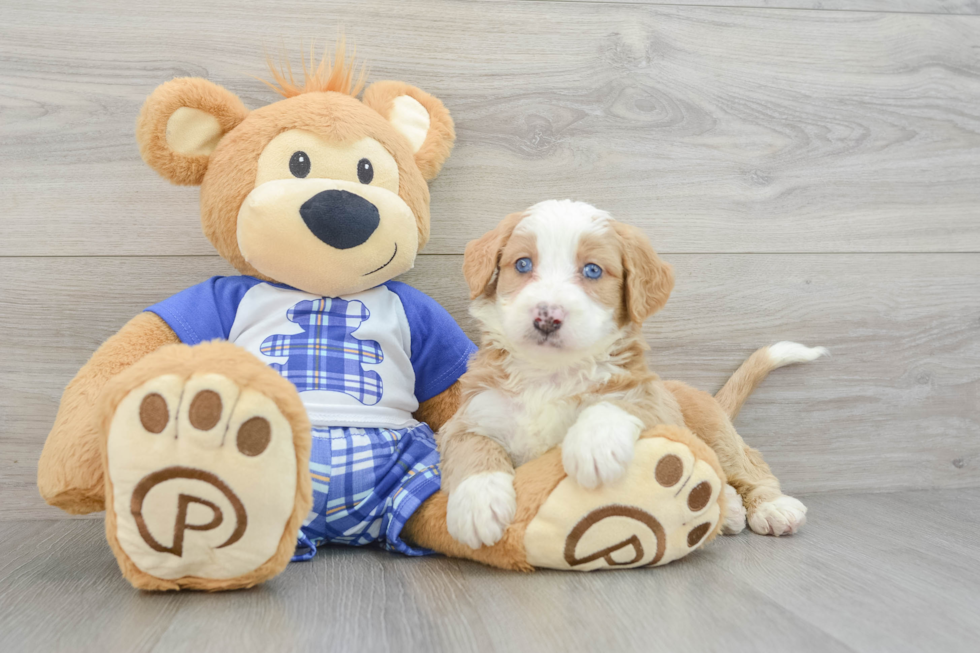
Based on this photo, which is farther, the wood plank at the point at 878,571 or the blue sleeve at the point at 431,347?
the blue sleeve at the point at 431,347

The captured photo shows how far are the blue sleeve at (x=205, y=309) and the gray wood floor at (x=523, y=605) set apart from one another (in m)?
0.35

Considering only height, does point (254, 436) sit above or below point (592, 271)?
below

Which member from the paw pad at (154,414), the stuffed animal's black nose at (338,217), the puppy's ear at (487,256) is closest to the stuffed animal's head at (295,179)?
the stuffed animal's black nose at (338,217)

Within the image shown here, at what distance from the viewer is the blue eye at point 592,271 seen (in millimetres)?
955

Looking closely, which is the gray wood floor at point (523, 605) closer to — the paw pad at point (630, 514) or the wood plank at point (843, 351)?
the paw pad at point (630, 514)

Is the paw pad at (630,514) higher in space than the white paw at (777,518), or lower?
higher

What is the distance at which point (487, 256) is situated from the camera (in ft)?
3.30

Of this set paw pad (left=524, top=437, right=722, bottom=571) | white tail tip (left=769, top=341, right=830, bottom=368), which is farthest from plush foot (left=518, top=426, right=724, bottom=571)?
white tail tip (left=769, top=341, right=830, bottom=368)

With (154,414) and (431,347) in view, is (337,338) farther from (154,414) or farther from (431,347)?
(154,414)

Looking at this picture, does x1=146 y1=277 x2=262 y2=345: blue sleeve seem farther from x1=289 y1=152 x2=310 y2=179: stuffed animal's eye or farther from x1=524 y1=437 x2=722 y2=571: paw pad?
x1=524 y1=437 x2=722 y2=571: paw pad

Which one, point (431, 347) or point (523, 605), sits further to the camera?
point (431, 347)

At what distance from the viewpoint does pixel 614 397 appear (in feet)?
3.18

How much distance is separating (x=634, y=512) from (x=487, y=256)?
1.34 ft

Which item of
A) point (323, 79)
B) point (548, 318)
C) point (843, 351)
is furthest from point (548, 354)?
point (843, 351)
